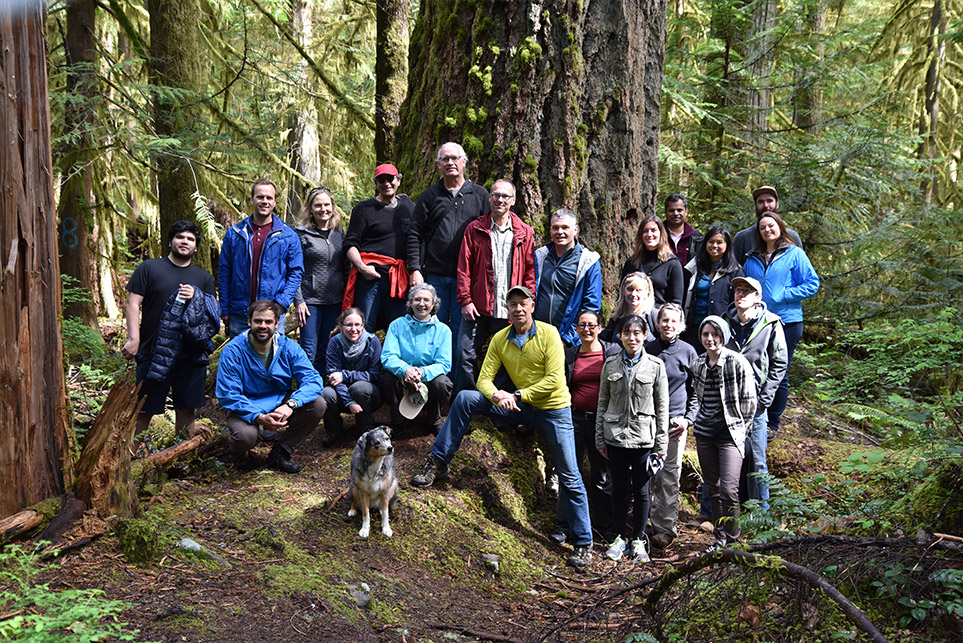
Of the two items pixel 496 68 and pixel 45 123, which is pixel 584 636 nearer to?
pixel 45 123

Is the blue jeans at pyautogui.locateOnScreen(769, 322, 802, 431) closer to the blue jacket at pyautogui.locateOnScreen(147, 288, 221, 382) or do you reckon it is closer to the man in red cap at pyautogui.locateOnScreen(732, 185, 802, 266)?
the man in red cap at pyautogui.locateOnScreen(732, 185, 802, 266)

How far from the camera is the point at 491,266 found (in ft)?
20.8

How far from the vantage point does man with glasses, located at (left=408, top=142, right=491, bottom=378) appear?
6656 millimetres

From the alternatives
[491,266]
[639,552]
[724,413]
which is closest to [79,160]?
[491,266]

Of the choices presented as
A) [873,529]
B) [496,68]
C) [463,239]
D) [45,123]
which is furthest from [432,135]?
[873,529]

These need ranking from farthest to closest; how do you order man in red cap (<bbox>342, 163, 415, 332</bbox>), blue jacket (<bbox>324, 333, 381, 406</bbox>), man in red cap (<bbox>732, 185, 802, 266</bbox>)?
man in red cap (<bbox>732, 185, 802, 266</bbox>)
man in red cap (<bbox>342, 163, 415, 332</bbox>)
blue jacket (<bbox>324, 333, 381, 406</bbox>)

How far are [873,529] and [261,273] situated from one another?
538cm

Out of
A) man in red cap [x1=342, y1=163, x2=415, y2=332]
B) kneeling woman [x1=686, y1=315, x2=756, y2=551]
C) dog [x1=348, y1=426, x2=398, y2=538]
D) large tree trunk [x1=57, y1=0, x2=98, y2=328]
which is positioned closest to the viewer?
dog [x1=348, y1=426, x2=398, y2=538]

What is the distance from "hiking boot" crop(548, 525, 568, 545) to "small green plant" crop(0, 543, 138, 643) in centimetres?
363

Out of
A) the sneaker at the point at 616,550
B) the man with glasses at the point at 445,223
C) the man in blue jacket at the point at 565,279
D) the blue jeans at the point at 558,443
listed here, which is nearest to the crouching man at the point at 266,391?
the blue jeans at the point at 558,443

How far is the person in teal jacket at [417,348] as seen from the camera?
6.06 m

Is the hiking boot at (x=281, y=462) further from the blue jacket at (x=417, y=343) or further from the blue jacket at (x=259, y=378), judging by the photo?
the blue jacket at (x=417, y=343)

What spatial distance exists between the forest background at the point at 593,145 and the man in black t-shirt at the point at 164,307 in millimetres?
669

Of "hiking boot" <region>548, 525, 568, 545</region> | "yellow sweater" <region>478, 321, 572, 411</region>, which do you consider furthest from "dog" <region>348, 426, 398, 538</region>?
"hiking boot" <region>548, 525, 568, 545</region>
